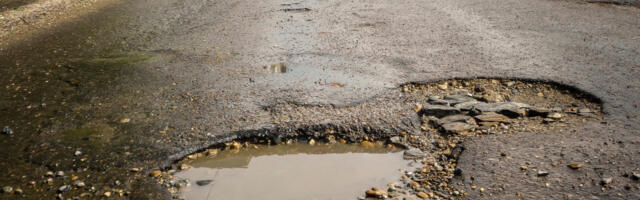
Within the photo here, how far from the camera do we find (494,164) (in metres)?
3.15

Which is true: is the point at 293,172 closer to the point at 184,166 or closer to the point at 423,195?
the point at 184,166

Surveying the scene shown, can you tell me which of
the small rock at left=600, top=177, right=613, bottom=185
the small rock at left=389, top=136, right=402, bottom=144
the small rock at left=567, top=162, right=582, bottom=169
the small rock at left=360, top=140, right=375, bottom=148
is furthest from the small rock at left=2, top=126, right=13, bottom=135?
the small rock at left=600, top=177, right=613, bottom=185

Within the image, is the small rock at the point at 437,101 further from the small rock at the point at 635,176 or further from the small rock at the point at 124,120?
the small rock at the point at 124,120

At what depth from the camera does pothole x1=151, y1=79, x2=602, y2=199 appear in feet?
10.3

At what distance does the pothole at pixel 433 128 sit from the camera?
3148mm

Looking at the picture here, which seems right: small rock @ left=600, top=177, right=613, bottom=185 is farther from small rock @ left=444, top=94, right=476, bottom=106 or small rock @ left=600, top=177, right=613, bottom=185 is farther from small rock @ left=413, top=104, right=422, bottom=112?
small rock @ left=413, top=104, right=422, bottom=112

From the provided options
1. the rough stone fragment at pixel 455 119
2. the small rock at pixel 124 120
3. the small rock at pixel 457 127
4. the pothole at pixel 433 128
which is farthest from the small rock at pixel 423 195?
the small rock at pixel 124 120

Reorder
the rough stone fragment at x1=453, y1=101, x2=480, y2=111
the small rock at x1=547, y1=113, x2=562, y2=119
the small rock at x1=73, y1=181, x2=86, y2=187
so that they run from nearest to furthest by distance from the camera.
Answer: the small rock at x1=73, y1=181, x2=86, y2=187, the small rock at x1=547, y1=113, x2=562, y2=119, the rough stone fragment at x1=453, y1=101, x2=480, y2=111

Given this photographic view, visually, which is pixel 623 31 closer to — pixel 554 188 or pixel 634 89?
pixel 634 89

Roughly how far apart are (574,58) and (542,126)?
165cm

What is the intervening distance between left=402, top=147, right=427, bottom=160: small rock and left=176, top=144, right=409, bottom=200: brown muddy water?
0.15 ft

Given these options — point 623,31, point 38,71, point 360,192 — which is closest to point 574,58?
point 623,31

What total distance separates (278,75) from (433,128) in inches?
71.2

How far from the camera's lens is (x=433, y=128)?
12.3 ft
